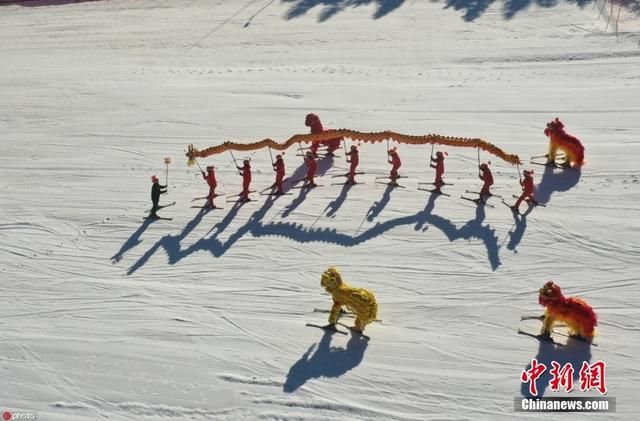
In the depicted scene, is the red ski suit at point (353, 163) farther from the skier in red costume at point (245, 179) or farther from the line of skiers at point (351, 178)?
the skier in red costume at point (245, 179)

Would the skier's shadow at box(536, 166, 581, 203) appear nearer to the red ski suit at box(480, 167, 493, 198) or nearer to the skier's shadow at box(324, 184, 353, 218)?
the red ski suit at box(480, 167, 493, 198)

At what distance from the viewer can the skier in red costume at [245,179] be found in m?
16.2

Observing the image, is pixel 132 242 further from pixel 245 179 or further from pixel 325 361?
pixel 325 361

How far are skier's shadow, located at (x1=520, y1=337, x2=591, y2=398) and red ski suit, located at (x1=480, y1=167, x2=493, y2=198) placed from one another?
4628 millimetres

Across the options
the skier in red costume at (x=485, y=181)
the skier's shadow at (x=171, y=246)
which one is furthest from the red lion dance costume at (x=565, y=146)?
the skier's shadow at (x=171, y=246)

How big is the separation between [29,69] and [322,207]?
46.0 ft

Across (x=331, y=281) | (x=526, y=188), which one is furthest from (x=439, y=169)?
(x=331, y=281)

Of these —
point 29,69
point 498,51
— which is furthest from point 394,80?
point 29,69

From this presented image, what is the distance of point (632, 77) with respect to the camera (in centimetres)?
2170

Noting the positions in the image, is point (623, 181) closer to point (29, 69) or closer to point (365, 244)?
point (365, 244)

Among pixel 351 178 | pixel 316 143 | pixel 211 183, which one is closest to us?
pixel 211 183

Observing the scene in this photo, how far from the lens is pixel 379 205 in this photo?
52.4 ft

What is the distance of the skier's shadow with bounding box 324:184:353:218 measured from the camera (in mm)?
15831

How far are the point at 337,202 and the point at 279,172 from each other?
1.33 m
